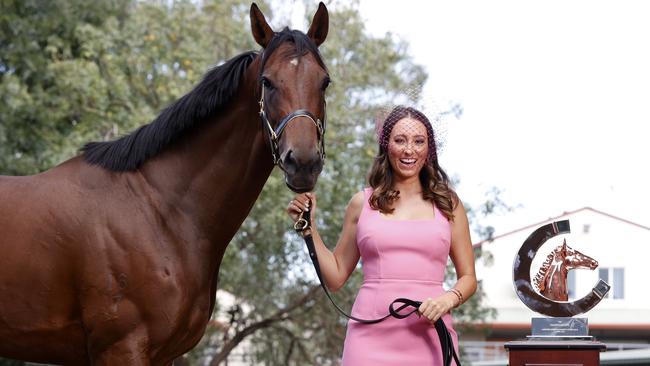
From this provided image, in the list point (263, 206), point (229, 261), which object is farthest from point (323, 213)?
point (229, 261)

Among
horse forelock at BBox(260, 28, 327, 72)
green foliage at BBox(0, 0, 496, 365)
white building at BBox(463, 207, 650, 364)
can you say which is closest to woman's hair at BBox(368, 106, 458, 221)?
horse forelock at BBox(260, 28, 327, 72)

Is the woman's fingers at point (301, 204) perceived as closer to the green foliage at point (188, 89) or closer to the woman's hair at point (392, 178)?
the woman's hair at point (392, 178)

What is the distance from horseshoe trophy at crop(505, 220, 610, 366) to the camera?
4551 mm

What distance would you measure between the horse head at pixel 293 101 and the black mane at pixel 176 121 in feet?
0.84

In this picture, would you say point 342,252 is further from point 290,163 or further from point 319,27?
point 319,27

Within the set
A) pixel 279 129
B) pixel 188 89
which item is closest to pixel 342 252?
pixel 279 129

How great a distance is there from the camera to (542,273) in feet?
15.4

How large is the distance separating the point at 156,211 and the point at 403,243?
1.23m

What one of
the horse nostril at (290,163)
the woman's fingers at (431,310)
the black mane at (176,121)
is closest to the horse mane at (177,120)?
the black mane at (176,121)

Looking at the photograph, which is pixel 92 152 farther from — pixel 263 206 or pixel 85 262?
pixel 263 206

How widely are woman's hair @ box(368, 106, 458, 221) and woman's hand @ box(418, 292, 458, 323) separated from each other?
1.41ft

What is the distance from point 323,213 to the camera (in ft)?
42.1

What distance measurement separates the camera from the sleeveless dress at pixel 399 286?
4.14 meters

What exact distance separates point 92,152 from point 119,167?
0.21 meters
